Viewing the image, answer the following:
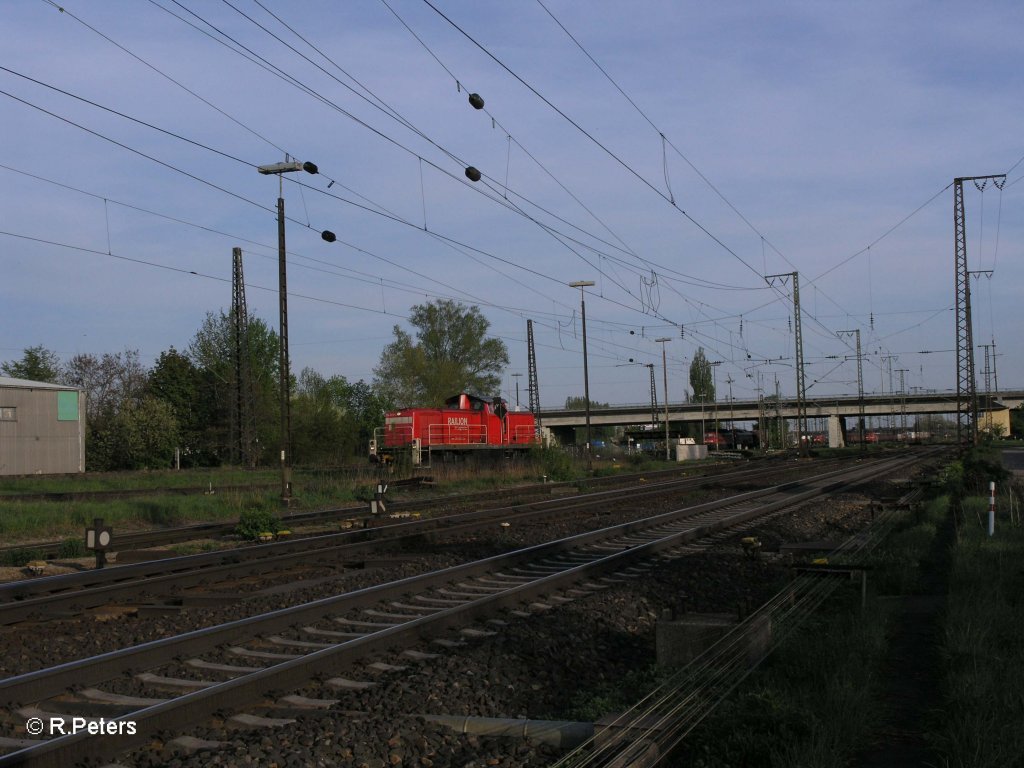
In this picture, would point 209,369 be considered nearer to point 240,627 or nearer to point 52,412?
point 52,412

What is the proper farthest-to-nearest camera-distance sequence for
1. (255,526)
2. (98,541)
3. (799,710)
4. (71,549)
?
(255,526)
(71,549)
(98,541)
(799,710)

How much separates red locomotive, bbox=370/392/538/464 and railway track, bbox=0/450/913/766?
23.9 m

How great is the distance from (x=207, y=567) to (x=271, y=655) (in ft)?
18.8

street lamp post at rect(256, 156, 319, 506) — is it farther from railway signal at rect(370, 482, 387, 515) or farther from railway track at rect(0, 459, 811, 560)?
railway signal at rect(370, 482, 387, 515)

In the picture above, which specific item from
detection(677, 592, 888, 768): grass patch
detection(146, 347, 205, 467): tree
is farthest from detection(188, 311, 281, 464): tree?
detection(677, 592, 888, 768): grass patch

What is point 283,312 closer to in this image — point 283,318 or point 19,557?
point 283,318

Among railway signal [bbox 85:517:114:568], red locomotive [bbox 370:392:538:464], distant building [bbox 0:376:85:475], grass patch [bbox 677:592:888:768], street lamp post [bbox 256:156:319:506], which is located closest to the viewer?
grass patch [bbox 677:592:888:768]

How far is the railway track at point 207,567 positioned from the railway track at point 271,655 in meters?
2.42

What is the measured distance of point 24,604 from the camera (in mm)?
9328

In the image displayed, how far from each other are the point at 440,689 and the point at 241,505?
740 inches

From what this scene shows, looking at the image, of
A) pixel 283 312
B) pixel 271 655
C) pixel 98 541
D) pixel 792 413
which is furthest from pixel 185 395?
pixel 792 413

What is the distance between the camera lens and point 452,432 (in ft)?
128

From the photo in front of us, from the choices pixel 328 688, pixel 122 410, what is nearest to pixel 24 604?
pixel 328 688

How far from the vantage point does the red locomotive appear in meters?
37.1
